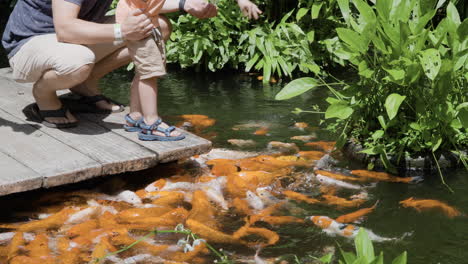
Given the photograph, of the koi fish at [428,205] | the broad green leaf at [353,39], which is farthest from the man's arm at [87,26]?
the koi fish at [428,205]

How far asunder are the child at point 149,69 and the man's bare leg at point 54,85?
32 centimetres

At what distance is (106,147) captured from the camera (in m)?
4.20

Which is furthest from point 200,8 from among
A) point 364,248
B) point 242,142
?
point 364,248

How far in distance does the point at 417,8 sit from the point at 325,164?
4.01 ft

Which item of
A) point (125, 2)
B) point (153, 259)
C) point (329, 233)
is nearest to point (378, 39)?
point (329, 233)

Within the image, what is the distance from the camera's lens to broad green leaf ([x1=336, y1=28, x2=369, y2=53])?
423 centimetres

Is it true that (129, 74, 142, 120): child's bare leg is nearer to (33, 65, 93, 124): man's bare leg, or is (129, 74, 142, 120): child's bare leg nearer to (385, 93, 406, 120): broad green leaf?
(33, 65, 93, 124): man's bare leg

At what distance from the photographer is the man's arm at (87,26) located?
4.02m

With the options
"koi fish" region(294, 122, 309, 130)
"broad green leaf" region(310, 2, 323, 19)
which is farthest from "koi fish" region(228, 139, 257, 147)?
"broad green leaf" region(310, 2, 323, 19)

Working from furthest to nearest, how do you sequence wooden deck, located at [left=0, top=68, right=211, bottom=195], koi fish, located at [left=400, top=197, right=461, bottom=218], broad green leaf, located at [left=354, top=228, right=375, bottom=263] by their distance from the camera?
koi fish, located at [left=400, top=197, right=461, bottom=218]
wooden deck, located at [left=0, top=68, right=211, bottom=195]
broad green leaf, located at [left=354, top=228, right=375, bottom=263]

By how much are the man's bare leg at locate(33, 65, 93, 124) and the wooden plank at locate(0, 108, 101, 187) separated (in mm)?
180

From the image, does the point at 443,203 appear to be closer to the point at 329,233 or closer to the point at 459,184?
the point at 459,184

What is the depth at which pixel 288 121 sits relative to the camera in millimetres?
5758

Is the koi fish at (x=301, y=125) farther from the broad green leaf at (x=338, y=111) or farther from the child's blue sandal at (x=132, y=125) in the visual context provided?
the child's blue sandal at (x=132, y=125)
